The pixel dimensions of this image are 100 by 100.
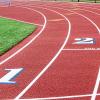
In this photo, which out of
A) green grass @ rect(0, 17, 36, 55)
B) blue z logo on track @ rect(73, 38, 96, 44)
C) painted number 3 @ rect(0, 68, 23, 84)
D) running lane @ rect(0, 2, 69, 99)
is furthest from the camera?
blue z logo on track @ rect(73, 38, 96, 44)

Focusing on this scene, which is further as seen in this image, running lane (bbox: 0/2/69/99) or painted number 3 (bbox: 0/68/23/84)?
painted number 3 (bbox: 0/68/23/84)

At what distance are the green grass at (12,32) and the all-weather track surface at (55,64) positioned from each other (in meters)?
0.32

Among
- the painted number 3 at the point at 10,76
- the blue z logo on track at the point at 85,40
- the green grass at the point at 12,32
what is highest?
the painted number 3 at the point at 10,76

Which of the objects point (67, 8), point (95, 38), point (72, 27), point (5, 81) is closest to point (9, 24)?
point (72, 27)

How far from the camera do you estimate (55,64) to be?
1096cm

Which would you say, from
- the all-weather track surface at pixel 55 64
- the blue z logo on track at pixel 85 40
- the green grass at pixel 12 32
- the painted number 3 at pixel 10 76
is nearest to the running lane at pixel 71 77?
the all-weather track surface at pixel 55 64

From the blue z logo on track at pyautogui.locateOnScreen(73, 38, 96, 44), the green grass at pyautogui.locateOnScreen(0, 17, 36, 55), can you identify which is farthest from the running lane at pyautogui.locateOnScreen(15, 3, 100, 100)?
the green grass at pyautogui.locateOnScreen(0, 17, 36, 55)

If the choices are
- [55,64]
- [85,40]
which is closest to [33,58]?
[55,64]

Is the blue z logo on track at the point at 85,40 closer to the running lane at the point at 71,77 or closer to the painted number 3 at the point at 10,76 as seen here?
the running lane at the point at 71,77

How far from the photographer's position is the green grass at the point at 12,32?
14.2 m

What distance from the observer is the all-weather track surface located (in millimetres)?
8344

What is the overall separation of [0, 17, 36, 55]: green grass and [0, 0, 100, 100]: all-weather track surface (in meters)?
0.32

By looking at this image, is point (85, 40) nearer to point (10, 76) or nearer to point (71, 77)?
point (71, 77)

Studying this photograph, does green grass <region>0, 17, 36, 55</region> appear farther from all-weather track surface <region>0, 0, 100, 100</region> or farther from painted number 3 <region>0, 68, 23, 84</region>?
painted number 3 <region>0, 68, 23, 84</region>
